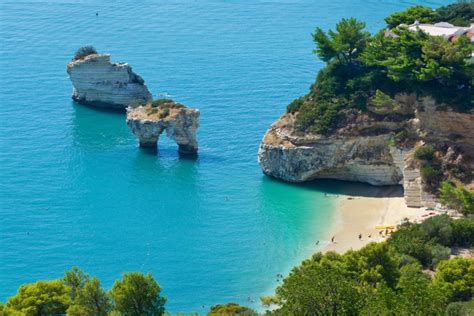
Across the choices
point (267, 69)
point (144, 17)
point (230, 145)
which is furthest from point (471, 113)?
point (144, 17)

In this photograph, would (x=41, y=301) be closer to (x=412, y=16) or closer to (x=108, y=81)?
(x=412, y=16)

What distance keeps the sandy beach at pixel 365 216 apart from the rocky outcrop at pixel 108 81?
25.4 metres

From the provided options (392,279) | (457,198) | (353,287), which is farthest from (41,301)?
(457,198)

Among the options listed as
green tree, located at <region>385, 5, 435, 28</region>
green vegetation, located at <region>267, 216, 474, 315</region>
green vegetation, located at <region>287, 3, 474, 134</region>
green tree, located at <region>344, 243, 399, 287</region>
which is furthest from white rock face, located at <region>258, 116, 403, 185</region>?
green tree, located at <region>344, 243, 399, 287</region>

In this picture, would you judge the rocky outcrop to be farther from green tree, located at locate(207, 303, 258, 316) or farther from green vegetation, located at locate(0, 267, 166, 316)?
green vegetation, located at locate(0, 267, 166, 316)

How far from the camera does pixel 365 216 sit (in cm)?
6831

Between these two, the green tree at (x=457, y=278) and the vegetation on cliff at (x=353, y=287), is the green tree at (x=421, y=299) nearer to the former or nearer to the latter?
the vegetation on cliff at (x=353, y=287)

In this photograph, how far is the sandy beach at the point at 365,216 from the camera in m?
64.8

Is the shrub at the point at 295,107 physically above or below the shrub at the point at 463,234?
above

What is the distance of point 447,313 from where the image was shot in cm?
4294

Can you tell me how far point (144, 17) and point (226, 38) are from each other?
46.1 feet

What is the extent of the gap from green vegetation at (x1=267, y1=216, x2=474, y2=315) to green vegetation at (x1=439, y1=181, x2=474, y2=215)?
120 inches

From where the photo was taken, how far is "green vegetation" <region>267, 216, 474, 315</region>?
4178 cm

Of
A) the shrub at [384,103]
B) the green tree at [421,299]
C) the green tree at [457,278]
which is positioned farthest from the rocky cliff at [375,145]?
the green tree at [421,299]
